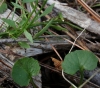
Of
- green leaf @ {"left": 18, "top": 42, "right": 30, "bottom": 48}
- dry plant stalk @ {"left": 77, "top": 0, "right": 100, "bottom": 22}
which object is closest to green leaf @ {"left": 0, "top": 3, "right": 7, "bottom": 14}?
green leaf @ {"left": 18, "top": 42, "right": 30, "bottom": 48}

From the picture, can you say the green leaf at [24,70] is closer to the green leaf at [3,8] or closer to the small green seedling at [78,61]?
the small green seedling at [78,61]

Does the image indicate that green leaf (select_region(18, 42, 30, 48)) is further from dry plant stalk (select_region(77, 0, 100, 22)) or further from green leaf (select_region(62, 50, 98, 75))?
dry plant stalk (select_region(77, 0, 100, 22))

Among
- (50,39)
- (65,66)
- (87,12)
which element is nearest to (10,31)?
(50,39)

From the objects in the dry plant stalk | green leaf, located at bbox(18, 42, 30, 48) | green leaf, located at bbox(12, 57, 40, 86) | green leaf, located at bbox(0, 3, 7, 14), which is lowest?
green leaf, located at bbox(12, 57, 40, 86)

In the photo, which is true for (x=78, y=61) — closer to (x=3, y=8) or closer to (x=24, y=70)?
(x=24, y=70)

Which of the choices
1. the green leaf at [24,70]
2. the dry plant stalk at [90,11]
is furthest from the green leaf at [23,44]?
the dry plant stalk at [90,11]

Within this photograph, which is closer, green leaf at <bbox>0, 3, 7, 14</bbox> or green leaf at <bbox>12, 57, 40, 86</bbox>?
green leaf at <bbox>12, 57, 40, 86</bbox>

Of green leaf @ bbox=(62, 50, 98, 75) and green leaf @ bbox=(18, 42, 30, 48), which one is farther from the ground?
green leaf @ bbox=(18, 42, 30, 48)

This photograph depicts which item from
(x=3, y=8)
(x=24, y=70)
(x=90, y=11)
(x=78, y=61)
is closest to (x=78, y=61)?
(x=78, y=61)

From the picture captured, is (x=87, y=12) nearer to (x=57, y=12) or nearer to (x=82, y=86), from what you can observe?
(x=57, y=12)
